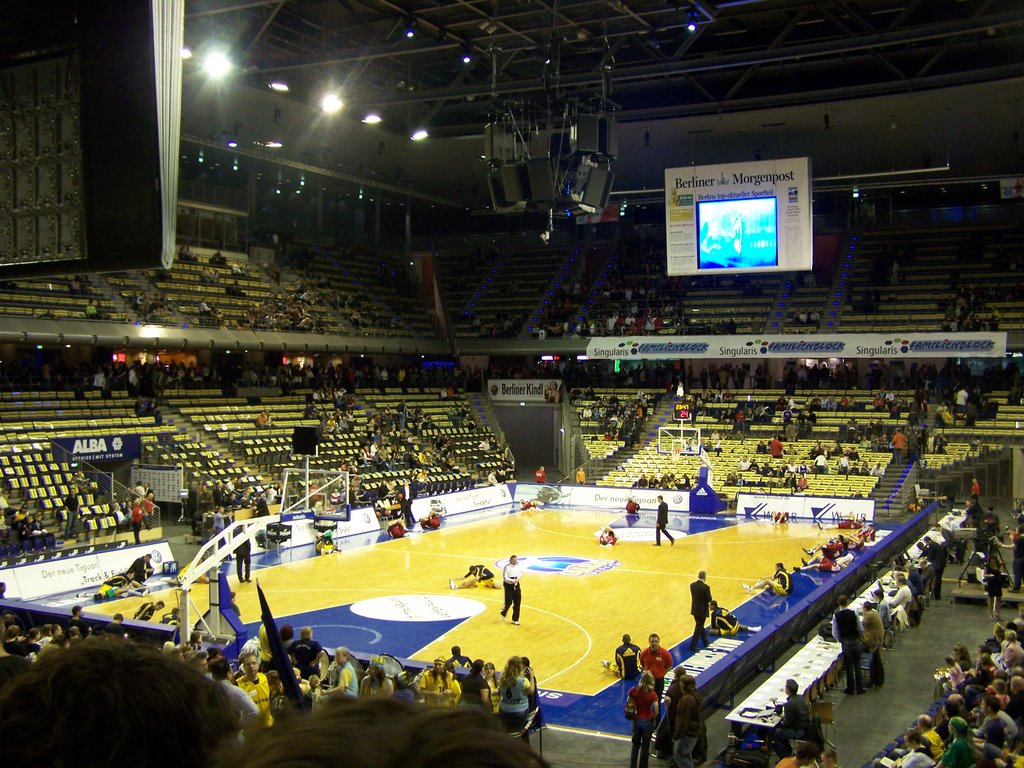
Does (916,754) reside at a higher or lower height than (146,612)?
higher

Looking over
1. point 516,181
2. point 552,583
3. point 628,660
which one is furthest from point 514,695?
point 516,181

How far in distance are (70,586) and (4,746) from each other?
20879 millimetres

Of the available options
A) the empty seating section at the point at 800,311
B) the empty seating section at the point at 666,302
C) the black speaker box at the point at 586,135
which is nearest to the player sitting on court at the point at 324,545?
the black speaker box at the point at 586,135

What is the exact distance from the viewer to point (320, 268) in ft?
146

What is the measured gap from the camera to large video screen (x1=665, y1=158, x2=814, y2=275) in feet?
102

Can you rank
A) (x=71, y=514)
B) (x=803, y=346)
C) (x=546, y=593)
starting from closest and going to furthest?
(x=546, y=593), (x=71, y=514), (x=803, y=346)

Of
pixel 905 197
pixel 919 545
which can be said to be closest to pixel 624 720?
pixel 919 545

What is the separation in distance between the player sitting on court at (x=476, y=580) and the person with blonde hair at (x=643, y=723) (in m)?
→ 10.1

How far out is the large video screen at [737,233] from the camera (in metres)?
31.8

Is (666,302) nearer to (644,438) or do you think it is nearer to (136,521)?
(644,438)

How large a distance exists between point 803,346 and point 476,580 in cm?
2117

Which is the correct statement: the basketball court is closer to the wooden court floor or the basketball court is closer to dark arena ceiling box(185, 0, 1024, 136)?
the wooden court floor

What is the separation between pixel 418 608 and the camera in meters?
19.2

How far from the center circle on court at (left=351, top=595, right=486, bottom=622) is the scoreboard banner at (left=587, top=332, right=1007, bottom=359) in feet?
70.9
